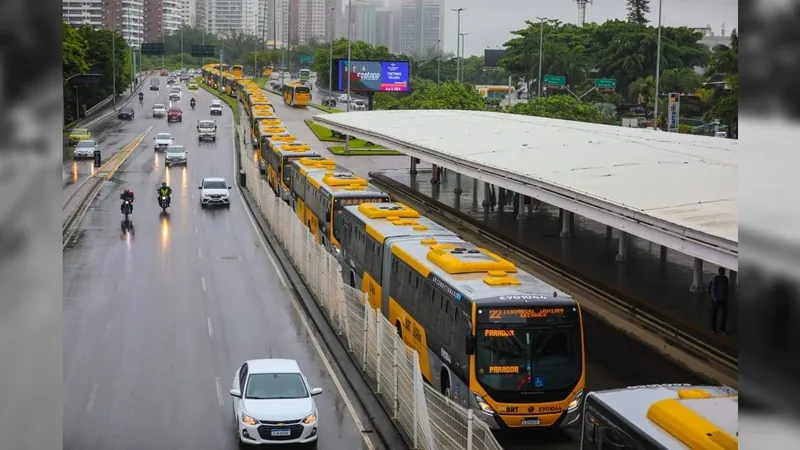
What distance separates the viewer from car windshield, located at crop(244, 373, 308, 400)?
1516 cm

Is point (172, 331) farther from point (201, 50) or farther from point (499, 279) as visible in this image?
point (201, 50)

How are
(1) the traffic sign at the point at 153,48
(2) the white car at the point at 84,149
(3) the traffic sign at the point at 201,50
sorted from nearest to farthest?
(2) the white car at the point at 84,149 → (1) the traffic sign at the point at 153,48 → (3) the traffic sign at the point at 201,50

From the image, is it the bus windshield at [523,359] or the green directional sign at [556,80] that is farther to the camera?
the green directional sign at [556,80]

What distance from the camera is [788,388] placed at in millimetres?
2859

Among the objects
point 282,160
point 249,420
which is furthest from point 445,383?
point 282,160

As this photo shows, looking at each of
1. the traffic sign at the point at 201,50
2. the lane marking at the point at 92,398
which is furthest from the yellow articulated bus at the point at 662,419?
the traffic sign at the point at 201,50

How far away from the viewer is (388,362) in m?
16.5

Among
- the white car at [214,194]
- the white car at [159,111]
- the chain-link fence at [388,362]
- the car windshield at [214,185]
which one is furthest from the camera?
the white car at [159,111]

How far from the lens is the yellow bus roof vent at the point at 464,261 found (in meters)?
16.2

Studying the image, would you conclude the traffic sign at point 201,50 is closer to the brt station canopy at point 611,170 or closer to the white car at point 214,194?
the white car at point 214,194

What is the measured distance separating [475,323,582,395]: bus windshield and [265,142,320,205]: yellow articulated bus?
83.6 feet

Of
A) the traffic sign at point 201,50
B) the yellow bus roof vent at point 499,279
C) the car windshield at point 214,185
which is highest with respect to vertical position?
the traffic sign at point 201,50

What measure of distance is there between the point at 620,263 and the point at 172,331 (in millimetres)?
12191

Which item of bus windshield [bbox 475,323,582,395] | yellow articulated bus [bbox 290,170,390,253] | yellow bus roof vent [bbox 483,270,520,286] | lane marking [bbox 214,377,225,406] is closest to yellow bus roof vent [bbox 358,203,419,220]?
yellow articulated bus [bbox 290,170,390,253]
